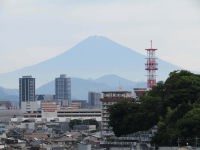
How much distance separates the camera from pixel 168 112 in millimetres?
34344

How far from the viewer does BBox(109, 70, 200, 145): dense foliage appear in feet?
98.6

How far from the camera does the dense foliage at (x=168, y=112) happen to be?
3006 centimetres

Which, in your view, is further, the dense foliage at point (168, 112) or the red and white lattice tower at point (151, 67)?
the red and white lattice tower at point (151, 67)

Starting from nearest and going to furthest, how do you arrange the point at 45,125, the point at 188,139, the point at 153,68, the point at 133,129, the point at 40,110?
the point at 188,139, the point at 133,129, the point at 153,68, the point at 45,125, the point at 40,110

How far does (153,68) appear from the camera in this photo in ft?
220

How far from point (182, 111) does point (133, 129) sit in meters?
6.12

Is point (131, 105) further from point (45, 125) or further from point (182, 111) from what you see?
point (45, 125)

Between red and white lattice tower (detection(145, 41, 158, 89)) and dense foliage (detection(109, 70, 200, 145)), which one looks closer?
dense foliage (detection(109, 70, 200, 145))

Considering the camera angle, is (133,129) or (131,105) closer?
(133,129)

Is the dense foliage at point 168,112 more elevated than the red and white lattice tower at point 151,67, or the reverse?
the red and white lattice tower at point 151,67

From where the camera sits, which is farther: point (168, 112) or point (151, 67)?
point (151, 67)

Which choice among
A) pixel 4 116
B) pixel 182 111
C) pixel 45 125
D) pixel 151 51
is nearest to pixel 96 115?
pixel 45 125

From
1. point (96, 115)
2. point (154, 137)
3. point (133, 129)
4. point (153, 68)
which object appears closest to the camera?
point (154, 137)

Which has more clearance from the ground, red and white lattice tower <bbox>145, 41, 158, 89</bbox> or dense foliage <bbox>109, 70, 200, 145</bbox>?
red and white lattice tower <bbox>145, 41, 158, 89</bbox>
